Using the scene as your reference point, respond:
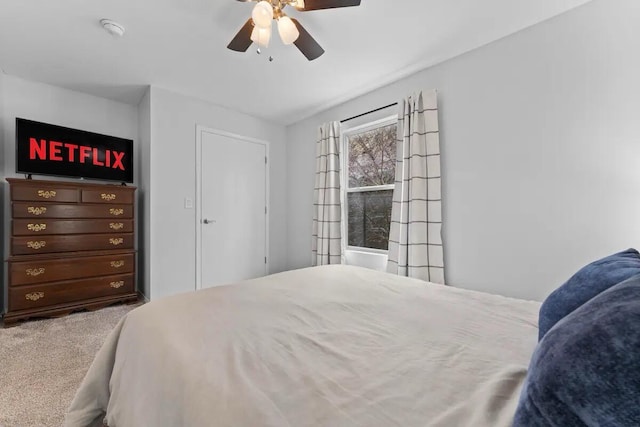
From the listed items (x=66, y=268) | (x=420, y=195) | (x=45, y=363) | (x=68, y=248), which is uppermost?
(x=420, y=195)

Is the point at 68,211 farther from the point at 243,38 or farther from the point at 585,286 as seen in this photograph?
the point at 585,286

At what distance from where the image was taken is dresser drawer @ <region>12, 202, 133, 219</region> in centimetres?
252

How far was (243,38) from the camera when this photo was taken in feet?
6.04

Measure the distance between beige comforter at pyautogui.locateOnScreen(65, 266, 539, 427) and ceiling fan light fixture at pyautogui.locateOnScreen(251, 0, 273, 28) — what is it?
1497 mm

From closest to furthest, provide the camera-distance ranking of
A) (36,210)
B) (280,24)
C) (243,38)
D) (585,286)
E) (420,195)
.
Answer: (585,286), (280,24), (243,38), (420,195), (36,210)

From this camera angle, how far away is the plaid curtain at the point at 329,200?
330 cm

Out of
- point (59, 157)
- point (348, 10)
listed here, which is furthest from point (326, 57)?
point (59, 157)

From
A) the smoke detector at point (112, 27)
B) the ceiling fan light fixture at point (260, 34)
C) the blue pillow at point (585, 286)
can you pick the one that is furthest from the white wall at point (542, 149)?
the smoke detector at point (112, 27)

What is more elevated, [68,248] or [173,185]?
[173,185]

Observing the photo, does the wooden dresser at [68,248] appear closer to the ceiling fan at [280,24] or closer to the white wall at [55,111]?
the white wall at [55,111]

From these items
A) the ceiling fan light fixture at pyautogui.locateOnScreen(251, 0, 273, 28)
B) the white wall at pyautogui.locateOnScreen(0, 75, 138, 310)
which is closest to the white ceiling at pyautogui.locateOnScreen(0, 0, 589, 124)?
the white wall at pyautogui.locateOnScreen(0, 75, 138, 310)

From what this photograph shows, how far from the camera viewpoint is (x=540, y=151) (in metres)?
1.94

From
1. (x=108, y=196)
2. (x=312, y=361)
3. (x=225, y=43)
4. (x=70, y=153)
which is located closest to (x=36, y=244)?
(x=108, y=196)

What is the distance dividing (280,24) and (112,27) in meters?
1.33
